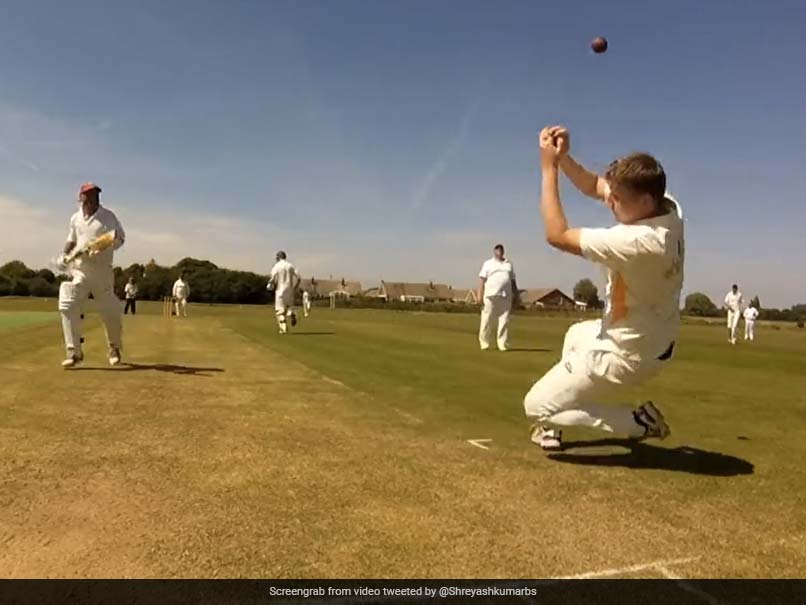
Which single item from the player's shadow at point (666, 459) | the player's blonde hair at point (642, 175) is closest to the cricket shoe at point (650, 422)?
the player's shadow at point (666, 459)

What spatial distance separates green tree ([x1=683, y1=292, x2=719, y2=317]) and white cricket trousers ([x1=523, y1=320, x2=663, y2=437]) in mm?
116627

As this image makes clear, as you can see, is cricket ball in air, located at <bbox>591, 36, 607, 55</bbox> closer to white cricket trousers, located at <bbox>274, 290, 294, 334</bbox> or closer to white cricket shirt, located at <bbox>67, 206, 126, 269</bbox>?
white cricket shirt, located at <bbox>67, 206, 126, 269</bbox>

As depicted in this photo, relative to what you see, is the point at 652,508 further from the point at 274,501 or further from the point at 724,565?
the point at 274,501

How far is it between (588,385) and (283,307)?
17626mm

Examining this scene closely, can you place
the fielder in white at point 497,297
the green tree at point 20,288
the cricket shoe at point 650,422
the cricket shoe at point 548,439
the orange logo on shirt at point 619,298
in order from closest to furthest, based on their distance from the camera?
the orange logo on shirt at point 619,298, the cricket shoe at point 650,422, the cricket shoe at point 548,439, the fielder in white at point 497,297, the green tree at point 20,288

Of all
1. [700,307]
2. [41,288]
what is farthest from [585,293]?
[41,288]

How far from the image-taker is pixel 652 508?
403 cm

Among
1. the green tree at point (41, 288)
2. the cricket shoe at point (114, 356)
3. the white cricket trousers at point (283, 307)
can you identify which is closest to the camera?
the cricket shoe at point (114, 356)

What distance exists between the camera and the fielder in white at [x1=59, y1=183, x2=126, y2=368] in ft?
33.4

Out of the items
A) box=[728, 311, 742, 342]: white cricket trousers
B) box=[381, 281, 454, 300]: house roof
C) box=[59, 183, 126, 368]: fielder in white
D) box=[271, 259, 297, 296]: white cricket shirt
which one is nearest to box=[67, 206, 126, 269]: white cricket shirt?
box=[59, 183, 126, 368]: fielder in white

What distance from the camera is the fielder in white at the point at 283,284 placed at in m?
22.1

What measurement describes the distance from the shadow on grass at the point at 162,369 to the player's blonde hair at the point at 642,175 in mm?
6772
